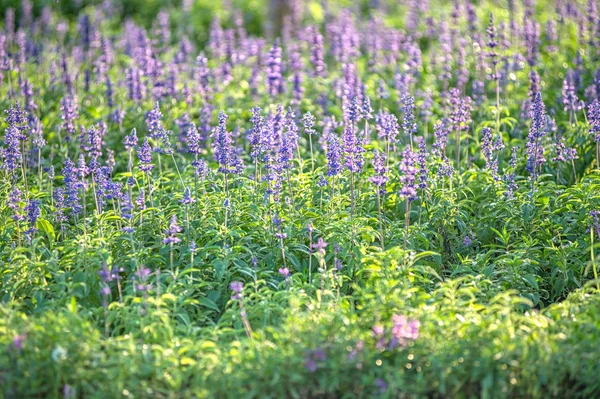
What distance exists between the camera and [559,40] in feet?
38.1

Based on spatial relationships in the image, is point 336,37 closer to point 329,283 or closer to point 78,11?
point 329,283

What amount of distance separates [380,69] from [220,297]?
569 centimetres

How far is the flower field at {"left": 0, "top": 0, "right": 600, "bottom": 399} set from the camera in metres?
4.64

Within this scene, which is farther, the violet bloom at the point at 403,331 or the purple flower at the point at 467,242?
the purple flower at the point at 467,242

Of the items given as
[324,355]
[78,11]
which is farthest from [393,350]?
[78,11]

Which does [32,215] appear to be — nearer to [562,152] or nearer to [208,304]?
[208,304]

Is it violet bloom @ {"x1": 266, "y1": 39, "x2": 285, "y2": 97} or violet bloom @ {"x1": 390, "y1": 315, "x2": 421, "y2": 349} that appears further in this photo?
violet bloom @ {"x1": 266, "y1": 39, "x2": 285, "y2": 97}

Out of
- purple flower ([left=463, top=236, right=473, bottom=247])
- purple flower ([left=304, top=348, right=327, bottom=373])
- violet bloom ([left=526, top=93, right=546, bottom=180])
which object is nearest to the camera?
purple flower ([left=304, top=348, right=327, bottom=373])

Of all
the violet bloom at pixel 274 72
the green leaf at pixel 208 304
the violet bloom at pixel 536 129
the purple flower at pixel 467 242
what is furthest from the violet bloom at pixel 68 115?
the violet bloom at pixel 536 129

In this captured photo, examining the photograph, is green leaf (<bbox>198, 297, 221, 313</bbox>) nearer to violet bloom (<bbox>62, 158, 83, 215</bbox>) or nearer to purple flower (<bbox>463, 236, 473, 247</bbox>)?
violet bloom (<bbox>62, 158, 83, 215</bbox>)

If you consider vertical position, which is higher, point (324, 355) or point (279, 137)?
point (279, 137)

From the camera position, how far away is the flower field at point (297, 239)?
4641mm

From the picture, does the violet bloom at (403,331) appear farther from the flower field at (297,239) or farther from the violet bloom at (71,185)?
the violet bloom at (71,185)

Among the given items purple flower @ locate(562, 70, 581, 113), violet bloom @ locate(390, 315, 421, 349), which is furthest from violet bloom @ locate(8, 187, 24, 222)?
purple flower @ locate(562, 70, 581, 113)
